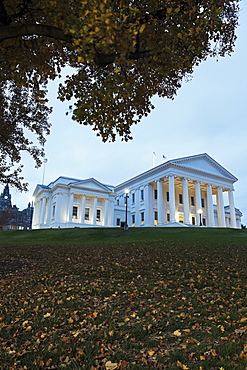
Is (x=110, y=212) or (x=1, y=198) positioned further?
(x=1, y=198)

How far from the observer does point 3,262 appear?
36.9 ft

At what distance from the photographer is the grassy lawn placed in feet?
12.7

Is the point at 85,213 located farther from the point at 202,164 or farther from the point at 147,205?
the point at 202,164

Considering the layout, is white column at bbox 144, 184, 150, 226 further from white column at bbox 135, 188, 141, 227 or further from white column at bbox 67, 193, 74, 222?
white column at bbox 67, 193, 74, 222

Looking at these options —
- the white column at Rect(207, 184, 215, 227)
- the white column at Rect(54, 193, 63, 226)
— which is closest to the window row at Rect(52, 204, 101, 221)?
the white column at Rect(54, 193, 63, 226)

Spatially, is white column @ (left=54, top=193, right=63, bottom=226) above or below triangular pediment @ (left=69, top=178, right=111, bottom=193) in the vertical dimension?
below

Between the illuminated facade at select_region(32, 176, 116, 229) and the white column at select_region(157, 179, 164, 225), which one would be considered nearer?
the white column at select_region(157, 179, 164, 225)

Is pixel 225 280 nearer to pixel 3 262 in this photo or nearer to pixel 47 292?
pixel 47 292

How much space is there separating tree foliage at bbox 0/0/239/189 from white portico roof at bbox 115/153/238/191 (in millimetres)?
40914

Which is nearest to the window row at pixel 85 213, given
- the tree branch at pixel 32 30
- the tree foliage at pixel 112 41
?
the tree foliage at pixel 112 41

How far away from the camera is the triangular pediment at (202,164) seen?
168 ft

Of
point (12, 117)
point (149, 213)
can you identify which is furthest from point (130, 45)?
point (149, 213)

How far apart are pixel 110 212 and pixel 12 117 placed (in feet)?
152

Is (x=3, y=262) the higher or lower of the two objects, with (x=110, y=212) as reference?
lower
